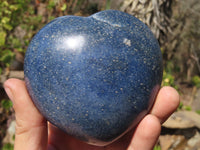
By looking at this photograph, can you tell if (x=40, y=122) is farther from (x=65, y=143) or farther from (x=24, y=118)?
(x=65, y=143)

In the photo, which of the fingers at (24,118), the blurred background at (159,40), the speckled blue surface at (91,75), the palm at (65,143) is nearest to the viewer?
the speckled blue surface at (91,75)

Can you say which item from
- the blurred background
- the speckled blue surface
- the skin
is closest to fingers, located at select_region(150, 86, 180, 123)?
the skin

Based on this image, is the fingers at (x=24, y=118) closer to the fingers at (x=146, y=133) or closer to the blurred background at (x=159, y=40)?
the fingers at (x=146, y=133)

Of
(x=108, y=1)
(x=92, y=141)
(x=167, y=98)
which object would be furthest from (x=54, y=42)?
(x=108, y=1)

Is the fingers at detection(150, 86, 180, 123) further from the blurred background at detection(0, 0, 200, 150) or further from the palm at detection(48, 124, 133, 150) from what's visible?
the blurred background at detection(0, 0, 200, 150)

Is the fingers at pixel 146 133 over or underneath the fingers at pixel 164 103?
underneath

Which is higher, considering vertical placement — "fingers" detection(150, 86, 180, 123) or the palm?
"fingers" detection(150, 86, 180, 123)

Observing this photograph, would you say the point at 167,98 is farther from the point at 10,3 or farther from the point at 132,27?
the point at 10,3

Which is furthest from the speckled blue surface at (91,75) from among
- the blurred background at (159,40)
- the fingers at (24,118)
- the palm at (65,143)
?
the blurred background at (159,40)
